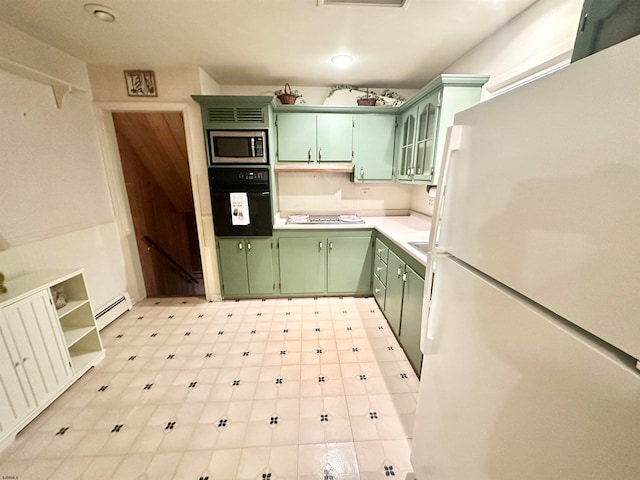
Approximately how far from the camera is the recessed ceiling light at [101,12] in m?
1.55

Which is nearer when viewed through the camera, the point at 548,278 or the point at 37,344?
the point at 548,278

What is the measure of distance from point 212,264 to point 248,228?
26.9 inches

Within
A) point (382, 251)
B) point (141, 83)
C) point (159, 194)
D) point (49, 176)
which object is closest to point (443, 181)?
point (382, 251)

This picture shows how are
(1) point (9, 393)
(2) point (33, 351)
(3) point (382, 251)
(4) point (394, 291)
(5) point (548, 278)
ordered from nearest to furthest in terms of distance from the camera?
(5) point (548, 278)
(1) point (9, 393)
(2) point (33, 351)
(4) point (394, 291)
(3) point (382, 251)

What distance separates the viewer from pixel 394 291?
2287 mm

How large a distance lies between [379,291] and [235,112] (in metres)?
2.38

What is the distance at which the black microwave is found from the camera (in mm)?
2529

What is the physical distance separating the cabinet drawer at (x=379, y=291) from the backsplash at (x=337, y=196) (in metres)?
1.00

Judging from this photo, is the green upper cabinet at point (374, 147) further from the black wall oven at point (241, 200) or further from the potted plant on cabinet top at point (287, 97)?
the black wall oven at point (241, 200)

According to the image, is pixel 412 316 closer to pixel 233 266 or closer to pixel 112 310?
pixel 233 266

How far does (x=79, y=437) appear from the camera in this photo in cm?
147

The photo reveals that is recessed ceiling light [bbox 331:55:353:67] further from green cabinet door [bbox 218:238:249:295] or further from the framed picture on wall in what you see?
green cabinet door [bbox 218:238:249:295]

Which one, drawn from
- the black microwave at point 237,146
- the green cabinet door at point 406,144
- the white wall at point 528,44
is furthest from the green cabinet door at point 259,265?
the white wall at point 528,44

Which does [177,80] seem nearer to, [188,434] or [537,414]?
[188,434]
